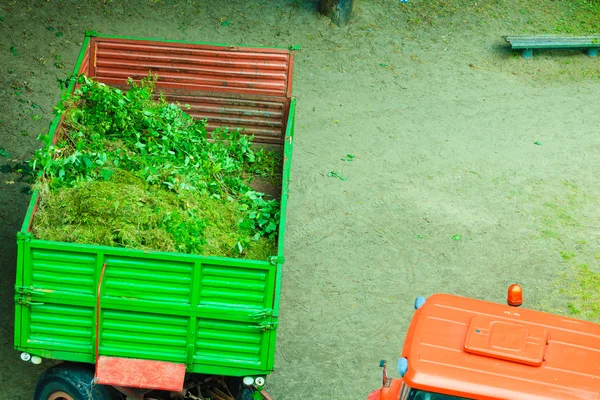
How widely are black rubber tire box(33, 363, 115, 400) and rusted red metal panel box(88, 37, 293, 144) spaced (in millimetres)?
4048

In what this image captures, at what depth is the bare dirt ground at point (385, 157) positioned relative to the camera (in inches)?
376

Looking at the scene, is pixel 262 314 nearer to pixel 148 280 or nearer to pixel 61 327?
pixel 148 280

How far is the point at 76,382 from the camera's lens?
7070 millimetres

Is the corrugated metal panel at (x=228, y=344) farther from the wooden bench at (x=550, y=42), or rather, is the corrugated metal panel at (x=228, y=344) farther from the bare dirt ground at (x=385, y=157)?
the wooden bench at (x=550, y=42)

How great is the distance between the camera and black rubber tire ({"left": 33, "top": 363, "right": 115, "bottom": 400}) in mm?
7066

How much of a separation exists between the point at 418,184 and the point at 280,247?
5190mm

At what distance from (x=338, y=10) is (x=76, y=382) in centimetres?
1033

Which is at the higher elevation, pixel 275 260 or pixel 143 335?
pixel 275 260

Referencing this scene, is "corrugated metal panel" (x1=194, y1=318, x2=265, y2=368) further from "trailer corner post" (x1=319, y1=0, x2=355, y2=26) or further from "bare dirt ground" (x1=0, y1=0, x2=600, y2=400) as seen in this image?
"trailer corner post" (x1=319, y1=0, x2=355, y2=26)

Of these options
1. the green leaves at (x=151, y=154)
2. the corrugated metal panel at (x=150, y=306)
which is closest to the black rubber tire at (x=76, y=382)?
the corrugated metal panel at (x=150, y=306)

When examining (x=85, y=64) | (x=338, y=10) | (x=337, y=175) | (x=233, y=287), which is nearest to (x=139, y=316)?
(x=233, y=287)

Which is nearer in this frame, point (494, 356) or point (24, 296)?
point (494, 356)

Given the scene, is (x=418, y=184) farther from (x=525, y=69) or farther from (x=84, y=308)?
(x=84, y=308)

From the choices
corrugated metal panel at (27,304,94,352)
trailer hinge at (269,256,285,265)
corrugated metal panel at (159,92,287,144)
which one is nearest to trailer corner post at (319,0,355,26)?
corrugated metal panel at (159,92,287,144)
